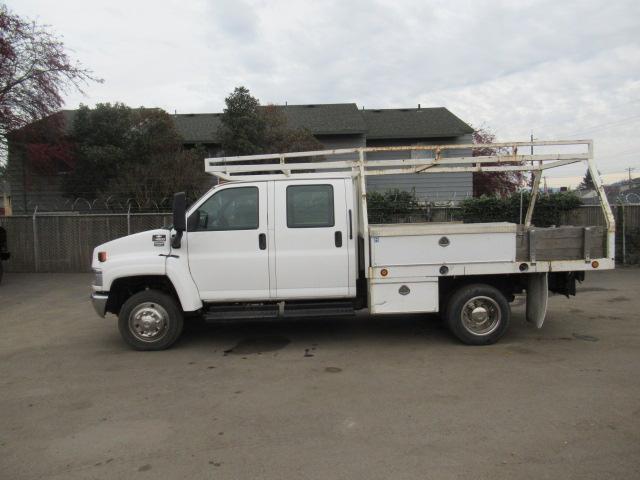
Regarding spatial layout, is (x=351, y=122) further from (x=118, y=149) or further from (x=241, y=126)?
(x=118, y=149)

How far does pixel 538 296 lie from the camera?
6496mm

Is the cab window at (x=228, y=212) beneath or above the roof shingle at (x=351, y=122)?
beneath

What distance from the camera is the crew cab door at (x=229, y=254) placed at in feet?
20.4

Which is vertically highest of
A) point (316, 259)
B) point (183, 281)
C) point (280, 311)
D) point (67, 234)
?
point (67, 234)

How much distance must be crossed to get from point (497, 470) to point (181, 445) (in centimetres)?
229

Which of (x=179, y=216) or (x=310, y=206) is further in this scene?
(x=310, y=206)

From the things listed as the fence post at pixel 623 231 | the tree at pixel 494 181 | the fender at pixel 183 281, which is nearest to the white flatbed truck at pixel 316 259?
the fender at pixel 183 281

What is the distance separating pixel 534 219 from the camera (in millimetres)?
13461

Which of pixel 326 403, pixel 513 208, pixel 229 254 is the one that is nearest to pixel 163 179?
pixel 513 208

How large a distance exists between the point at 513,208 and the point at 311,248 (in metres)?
8.86

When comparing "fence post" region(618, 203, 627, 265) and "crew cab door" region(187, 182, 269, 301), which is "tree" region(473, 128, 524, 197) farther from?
"crew cab door" region(187, 182, 269, 301)

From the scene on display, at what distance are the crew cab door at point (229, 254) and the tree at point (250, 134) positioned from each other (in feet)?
38.7

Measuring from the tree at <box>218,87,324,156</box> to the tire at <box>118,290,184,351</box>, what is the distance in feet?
39.7

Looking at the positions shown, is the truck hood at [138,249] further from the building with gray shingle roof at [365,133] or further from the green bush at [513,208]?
the building with gray shingle roof at [365,133]
